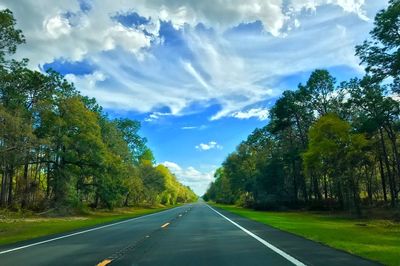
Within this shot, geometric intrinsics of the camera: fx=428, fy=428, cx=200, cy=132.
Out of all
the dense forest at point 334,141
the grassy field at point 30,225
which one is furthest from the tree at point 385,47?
the grassy field at point 30,225

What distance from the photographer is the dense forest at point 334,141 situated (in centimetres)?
3344

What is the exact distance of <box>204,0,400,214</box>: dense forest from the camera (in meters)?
33.4

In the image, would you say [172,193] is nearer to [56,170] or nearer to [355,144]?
[56,170]

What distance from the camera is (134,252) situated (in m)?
11.4

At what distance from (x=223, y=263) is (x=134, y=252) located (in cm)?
309

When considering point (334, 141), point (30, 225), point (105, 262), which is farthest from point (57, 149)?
point (105, 262)

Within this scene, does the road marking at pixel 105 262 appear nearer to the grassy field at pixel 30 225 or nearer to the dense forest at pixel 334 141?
the grassy field at pixel 30 225

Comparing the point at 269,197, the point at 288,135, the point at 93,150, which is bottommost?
the point at 269,197

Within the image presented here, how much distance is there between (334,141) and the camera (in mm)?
39500

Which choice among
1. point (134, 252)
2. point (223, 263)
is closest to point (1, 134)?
point (134, 252)

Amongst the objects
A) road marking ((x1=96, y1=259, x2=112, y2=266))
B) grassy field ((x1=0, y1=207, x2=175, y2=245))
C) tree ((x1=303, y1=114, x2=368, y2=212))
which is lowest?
road marking ((x1=96, y1=259, x2=112, y2=266))

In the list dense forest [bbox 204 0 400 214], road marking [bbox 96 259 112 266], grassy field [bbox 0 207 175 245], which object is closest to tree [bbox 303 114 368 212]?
dense forest [bbox 204 0 400 214]

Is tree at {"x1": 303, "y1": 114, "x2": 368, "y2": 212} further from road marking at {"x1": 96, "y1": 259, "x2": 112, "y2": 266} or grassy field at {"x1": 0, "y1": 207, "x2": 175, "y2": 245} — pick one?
road marking at {"x1": 96, "y1": 259, "x2": 112, "y2": 266}

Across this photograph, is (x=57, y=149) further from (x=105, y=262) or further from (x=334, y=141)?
(x=105, y=262)
